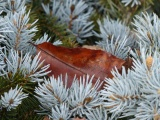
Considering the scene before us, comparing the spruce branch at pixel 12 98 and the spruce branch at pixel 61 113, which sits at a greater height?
the spruce branch at pixel 12 98

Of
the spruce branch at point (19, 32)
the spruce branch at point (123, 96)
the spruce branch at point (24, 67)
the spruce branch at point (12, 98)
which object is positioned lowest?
the spruce branch at point (12, 98)

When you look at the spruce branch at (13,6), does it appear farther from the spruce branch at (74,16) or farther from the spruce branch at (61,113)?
the spruce branch at (61,113)

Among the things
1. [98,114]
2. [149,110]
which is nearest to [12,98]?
[98,114]

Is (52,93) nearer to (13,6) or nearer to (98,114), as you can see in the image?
(98,114)

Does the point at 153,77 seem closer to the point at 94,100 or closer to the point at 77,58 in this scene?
the point at 94,100

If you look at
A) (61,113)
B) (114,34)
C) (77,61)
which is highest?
(114,34)

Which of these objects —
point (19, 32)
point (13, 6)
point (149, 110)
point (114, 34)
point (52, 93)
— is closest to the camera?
point (149, 110)

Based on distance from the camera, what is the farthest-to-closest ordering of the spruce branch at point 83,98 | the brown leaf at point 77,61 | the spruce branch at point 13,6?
1. the spruce branch at point 13,6
2. the brown leaf at point 77,61
3. the spruce branch at point 83,98

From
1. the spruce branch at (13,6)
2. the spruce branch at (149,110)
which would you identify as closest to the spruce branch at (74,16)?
the spruce branch at (13,6)

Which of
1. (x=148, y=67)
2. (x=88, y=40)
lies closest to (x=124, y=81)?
(x=148, y=67)
